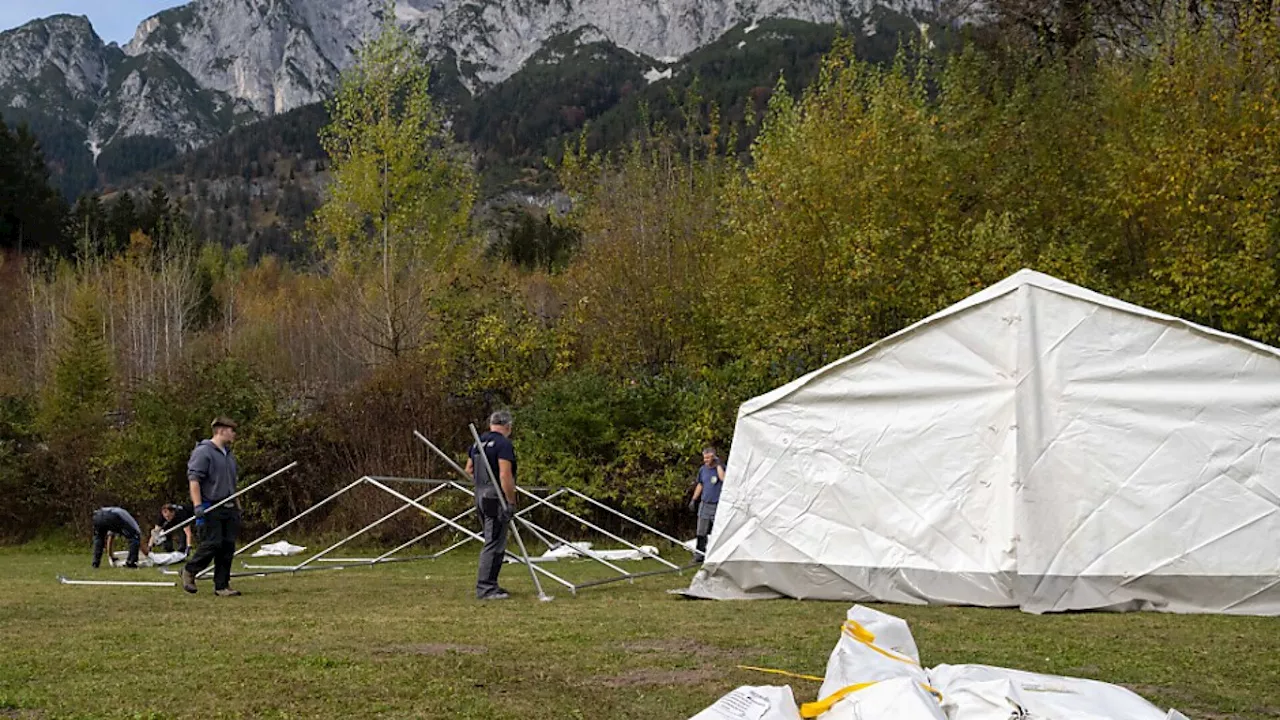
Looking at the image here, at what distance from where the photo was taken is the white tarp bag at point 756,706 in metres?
4.45

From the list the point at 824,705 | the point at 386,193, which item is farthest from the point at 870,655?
the point at 386,193

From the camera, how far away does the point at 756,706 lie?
14.8 feet

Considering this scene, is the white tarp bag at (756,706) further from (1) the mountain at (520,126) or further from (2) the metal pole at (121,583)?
(1) the mountain at (520,126)

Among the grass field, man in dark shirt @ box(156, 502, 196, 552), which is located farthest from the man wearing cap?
man in dark shirt @ box(156, 502, 196, 552)

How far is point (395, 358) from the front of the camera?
90.0ft

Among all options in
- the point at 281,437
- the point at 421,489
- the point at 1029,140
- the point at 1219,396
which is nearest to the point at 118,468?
the point at 281,437

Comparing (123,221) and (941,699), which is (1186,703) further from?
(123,221)

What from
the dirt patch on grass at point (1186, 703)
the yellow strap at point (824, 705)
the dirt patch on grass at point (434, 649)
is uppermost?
the yellow strap at point (824, 705)

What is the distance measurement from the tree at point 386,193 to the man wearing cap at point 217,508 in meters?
17.1

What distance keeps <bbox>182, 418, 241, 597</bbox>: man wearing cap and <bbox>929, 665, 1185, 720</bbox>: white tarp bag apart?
8969 millimetres

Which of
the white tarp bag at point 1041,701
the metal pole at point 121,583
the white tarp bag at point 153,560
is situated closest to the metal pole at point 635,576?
the metal pole at point 121,583

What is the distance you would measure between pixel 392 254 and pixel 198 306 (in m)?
19.1

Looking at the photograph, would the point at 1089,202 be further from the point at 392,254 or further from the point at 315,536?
the point at 392,254

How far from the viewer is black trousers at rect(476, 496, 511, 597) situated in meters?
11.2
